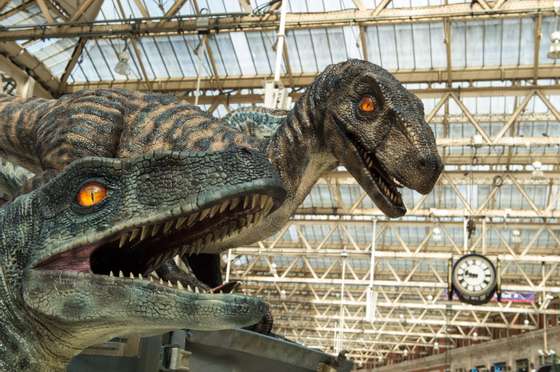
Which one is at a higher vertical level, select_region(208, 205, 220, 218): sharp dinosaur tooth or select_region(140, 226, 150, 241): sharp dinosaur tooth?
select_region(208, 205, 220, 218): sharp dinosaur tooth

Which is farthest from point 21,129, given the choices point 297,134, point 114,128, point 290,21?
point 290,21

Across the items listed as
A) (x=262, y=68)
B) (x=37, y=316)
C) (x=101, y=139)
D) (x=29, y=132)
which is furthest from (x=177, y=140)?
(x=262, y=68)

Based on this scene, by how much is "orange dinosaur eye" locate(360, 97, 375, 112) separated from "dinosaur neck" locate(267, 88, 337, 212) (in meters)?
0.23

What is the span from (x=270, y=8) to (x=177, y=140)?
10838 millimetres

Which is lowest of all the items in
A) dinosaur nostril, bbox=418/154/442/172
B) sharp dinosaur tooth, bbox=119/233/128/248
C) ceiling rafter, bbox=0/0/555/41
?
sharp dinosaur tooth, bbox=119/233/128/248

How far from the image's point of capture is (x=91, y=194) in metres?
1.64

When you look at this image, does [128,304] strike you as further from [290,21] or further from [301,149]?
[290,21]

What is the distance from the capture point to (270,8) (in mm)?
13539

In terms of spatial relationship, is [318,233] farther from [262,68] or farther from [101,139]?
[101,139]

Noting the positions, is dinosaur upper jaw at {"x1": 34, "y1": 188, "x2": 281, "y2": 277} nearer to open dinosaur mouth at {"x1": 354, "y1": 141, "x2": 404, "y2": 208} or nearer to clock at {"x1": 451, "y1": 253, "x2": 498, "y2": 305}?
open dinosaur mouth at {"x1": 354, "y1": 141, "x2": 404, "y2": 208}

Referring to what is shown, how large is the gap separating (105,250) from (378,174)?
1918 mm

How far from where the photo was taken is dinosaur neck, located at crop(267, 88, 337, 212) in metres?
3.36

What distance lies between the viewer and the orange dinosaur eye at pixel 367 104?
10.9ft

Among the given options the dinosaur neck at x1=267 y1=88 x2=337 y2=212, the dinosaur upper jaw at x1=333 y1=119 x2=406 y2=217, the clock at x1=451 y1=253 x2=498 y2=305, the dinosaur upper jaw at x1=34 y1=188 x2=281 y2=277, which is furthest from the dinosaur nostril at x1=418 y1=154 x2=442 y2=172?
the clock at x1=451 y1=253 x2=498 y2=305
